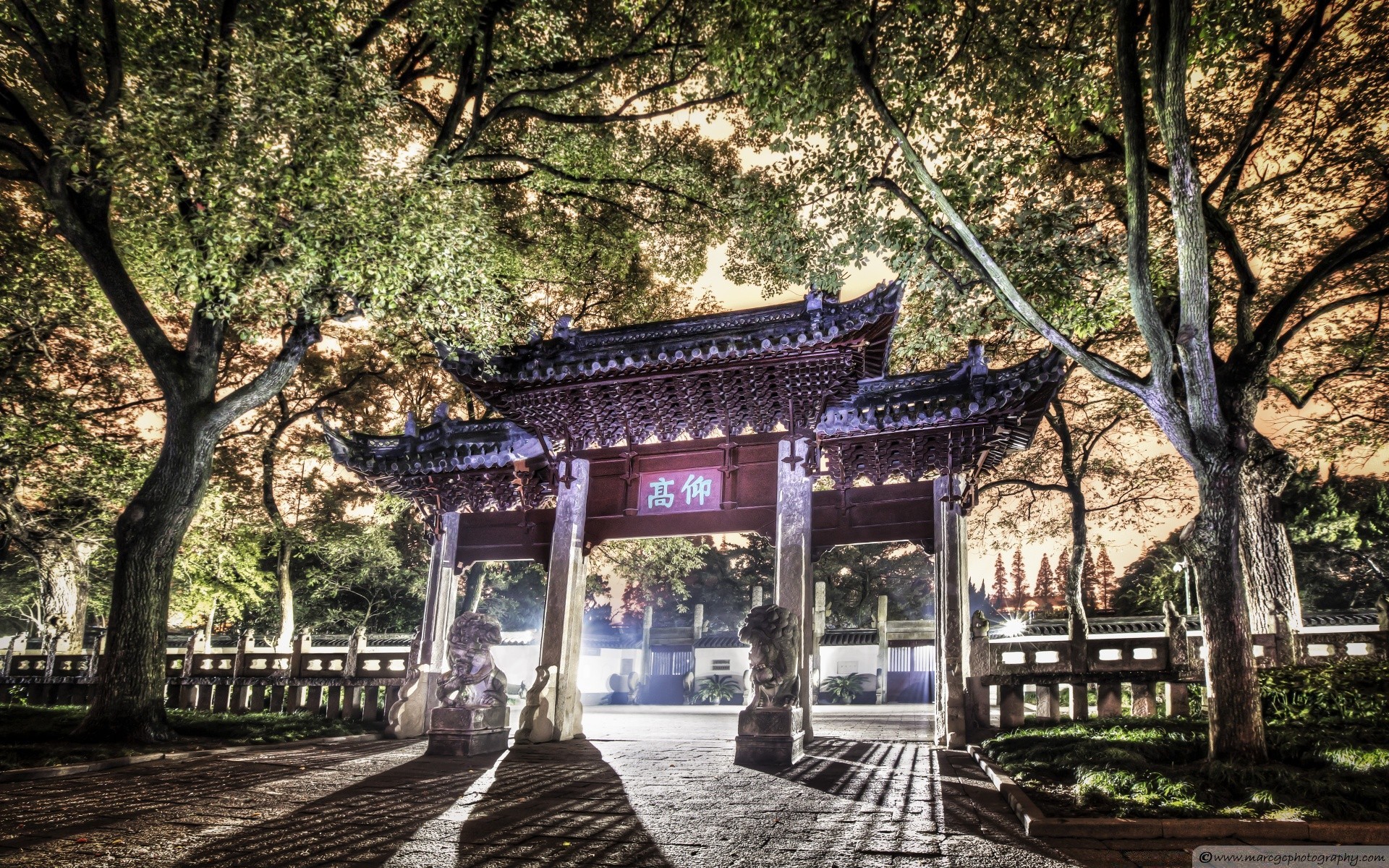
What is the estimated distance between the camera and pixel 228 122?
7984 mm

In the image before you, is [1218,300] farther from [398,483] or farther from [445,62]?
[398,483]

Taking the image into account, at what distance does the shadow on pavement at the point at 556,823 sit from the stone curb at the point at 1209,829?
2649 mm

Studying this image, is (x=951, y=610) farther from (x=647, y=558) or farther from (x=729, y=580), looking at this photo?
(x=729, y=580)

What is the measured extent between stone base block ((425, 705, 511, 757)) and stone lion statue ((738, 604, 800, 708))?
3.61m

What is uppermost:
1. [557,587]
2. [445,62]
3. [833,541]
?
[445,62]

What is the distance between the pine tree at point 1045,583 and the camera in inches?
2416

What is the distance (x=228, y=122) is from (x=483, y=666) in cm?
718

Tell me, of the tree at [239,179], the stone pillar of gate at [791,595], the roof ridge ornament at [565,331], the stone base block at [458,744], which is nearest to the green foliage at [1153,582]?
the stone pillar of gate at [791,595]

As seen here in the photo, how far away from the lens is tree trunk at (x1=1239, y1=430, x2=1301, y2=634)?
9.81 metres

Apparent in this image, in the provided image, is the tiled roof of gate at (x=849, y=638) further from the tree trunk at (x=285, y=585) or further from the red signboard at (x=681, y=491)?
the red signboard at (x=681, y=491)

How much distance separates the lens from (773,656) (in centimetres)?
862

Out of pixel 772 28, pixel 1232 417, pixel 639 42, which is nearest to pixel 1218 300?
pixel 1232 417

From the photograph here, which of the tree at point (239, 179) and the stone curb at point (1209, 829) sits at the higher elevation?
the tree at point (239, 179)

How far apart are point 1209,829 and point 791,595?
5.79 m
